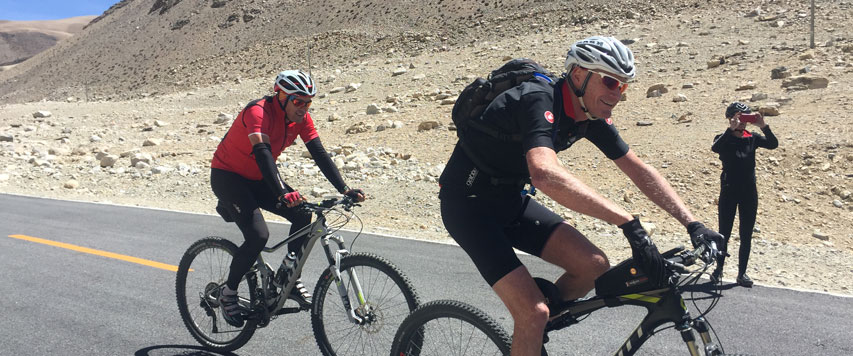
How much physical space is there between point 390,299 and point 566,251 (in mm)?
1356

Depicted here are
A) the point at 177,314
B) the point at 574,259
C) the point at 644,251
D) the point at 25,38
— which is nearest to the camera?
the point at 644,251

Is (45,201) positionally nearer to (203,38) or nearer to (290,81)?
(290,81)

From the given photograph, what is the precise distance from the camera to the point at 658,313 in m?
2.65

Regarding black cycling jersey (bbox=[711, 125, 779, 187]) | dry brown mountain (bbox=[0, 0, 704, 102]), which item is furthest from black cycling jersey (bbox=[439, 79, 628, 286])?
dry brown mountain (bbox=[0, 0, 704, 102])

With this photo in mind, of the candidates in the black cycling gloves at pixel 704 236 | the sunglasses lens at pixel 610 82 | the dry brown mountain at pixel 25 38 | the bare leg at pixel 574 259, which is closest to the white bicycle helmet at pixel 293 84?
the bare leg at pixel 574 259

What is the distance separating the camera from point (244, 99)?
35250mm

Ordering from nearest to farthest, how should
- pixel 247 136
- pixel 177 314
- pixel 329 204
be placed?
pixel 329 204, pixel 247 136, pixel 177 314

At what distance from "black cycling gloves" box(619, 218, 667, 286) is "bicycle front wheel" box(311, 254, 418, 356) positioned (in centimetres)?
174

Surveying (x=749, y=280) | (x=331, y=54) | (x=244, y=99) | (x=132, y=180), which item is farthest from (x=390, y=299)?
(x=331, y=54)

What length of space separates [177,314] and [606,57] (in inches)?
177

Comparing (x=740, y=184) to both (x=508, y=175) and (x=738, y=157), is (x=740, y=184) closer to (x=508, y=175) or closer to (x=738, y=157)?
(x=738, y=157)

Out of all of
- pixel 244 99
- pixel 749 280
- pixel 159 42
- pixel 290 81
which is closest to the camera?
pixel 290 81

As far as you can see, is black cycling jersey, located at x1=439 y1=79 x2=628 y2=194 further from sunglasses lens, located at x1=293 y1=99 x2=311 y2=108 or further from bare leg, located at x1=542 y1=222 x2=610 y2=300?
sunglasses lens, located at x1=293 y1=99 x2=311 y2=108

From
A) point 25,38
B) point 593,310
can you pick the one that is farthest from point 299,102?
point 25,38
